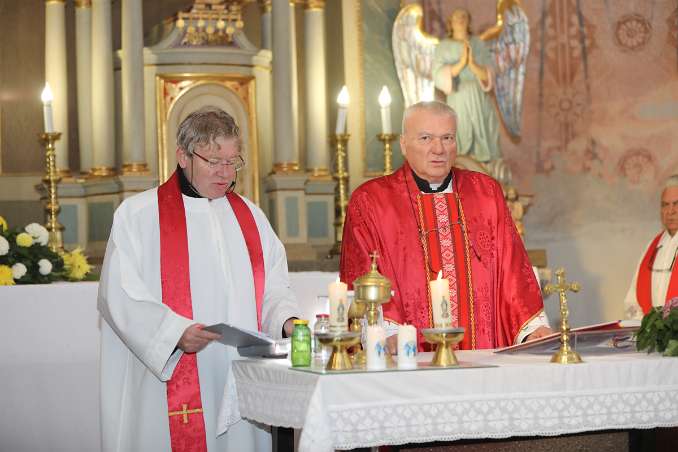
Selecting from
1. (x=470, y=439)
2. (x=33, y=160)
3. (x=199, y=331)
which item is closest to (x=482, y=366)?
(x=470, y=439)

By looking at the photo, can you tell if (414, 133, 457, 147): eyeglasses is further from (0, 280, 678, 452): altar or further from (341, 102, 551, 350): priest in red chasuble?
(0, 280, 678, 452): altar

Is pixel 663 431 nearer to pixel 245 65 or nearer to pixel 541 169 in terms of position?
pixel 245 65

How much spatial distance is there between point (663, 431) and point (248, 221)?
5.42 feet

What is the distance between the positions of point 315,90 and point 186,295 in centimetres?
647

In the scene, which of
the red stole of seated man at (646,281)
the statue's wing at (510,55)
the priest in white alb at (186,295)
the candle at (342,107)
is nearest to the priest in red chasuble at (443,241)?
the priest in white alb at (186,295)

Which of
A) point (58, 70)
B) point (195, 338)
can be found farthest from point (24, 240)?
point (58, 70)

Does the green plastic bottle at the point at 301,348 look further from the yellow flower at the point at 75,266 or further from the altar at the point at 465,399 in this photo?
the yellow flower at the point at 75,266

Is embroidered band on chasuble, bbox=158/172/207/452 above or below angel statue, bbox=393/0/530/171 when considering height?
below

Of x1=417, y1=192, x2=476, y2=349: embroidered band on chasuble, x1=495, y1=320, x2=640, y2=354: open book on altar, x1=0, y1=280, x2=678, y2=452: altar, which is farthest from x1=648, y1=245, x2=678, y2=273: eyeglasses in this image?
x1=0, y1=280, x2=678, y2=452: altar

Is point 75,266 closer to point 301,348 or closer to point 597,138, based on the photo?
point 301,348

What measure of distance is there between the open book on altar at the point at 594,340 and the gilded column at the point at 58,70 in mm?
6807

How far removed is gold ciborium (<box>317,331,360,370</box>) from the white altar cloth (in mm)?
102

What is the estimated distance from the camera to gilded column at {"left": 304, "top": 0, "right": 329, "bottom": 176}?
10516 millimetres

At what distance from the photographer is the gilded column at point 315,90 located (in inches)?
414
